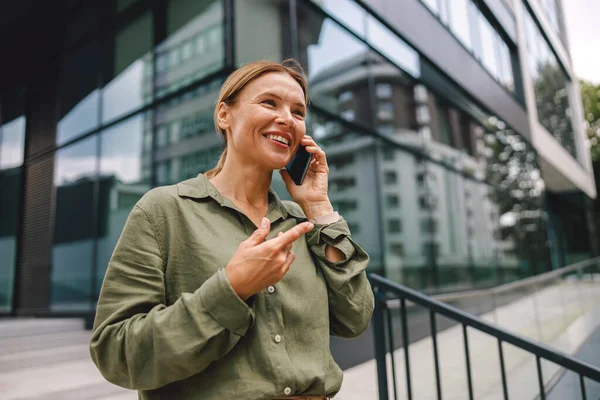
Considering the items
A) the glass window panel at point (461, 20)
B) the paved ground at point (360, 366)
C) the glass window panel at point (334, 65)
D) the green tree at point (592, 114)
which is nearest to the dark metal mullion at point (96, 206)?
the paved ground at point (360, 366)

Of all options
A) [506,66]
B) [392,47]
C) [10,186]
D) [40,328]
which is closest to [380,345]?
[40,328]

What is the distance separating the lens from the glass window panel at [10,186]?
759cm

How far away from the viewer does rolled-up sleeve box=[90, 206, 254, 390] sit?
31.7 inches

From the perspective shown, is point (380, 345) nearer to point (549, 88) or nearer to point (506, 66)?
point (506, 66)

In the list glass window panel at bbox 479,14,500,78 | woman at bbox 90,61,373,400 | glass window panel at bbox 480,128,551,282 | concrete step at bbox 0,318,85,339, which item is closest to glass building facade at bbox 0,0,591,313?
concrete step at bbox 0,318,85,339

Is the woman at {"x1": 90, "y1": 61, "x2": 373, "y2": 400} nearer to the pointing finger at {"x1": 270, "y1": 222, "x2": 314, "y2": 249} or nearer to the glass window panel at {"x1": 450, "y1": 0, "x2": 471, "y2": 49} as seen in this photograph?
the pointing finger at {"x1": 270, "y1": 222, "x2": 314, "y2": 249}

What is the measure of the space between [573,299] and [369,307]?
8306 millimetres

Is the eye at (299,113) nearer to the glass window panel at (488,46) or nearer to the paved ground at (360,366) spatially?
the paved ground at (360,366)

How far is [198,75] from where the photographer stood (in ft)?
15.7

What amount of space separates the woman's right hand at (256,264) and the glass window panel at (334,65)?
464 cm

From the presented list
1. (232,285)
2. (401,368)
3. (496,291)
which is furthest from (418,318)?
(232,285)

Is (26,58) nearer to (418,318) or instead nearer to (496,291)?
(418,318)

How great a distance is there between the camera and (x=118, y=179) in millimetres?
5988

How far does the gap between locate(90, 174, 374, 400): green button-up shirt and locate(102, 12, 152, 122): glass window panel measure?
5.21m
